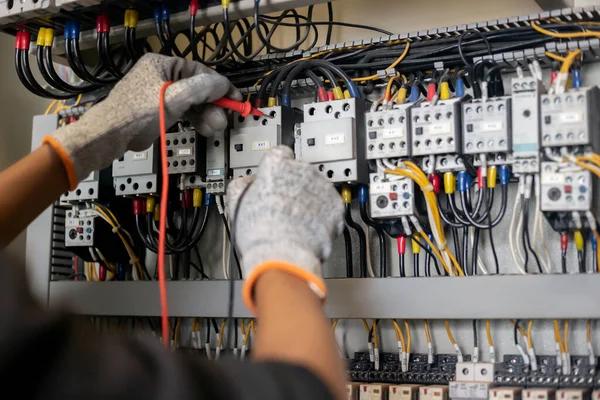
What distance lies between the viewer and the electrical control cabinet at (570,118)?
137 cm

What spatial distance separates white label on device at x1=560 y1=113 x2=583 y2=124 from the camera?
1.37 metres

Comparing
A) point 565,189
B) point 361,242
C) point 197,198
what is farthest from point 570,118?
point 197,198

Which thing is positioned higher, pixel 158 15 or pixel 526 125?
pixel 158 15

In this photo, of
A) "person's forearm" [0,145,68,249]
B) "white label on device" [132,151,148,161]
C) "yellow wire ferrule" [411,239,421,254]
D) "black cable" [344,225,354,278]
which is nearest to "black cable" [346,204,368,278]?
"black cable" [344,225,354,278]

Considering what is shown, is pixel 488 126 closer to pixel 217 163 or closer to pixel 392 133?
pixel 392 133

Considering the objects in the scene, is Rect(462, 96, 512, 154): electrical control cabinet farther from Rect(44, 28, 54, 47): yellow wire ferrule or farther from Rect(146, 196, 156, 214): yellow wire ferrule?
Rect(44, 28, 54, 47): yellow wire ferrule

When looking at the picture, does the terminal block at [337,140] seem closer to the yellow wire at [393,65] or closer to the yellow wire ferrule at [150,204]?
the yellow wire at [393,65]

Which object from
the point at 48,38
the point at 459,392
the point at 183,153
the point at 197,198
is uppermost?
the point at 48,38

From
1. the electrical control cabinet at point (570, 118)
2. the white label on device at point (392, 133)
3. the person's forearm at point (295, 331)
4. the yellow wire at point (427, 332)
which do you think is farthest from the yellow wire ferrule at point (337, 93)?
the person's forearm at point (295, 331)

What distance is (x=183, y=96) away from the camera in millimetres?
1513

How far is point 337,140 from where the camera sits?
1.56 metres

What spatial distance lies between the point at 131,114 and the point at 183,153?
26 cm

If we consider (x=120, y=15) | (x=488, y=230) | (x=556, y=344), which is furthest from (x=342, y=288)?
(x=120, y=15)

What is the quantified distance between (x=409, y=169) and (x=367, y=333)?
0.47 meters
